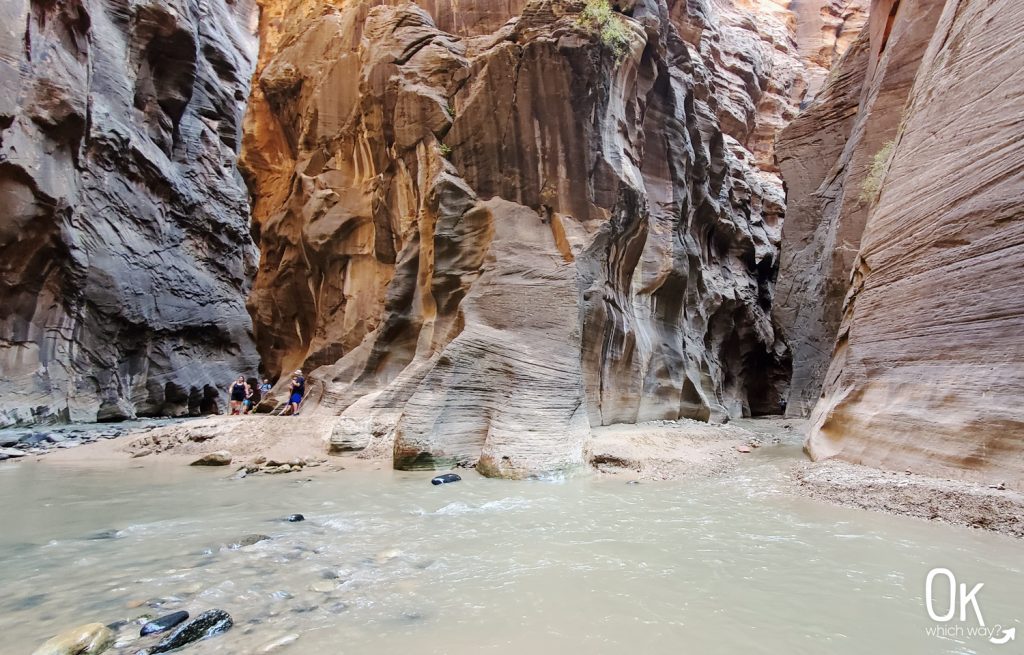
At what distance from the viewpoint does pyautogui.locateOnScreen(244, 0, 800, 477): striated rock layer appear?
327 inches

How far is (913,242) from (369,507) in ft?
22.7

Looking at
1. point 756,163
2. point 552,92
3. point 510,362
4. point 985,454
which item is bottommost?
point 985,454

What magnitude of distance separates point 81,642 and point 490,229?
29.3ft


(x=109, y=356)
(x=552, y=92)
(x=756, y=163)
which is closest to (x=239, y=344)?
(x=109, y=356)

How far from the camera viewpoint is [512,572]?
314 centimetres

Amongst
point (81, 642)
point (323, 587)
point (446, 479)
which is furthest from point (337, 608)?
point (446, 479)

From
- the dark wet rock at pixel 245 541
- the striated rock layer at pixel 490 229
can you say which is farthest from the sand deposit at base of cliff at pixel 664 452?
the dark wet rock at pixel 245 541

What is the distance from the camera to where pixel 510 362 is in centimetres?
827

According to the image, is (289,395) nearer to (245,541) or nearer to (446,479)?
(446,479)

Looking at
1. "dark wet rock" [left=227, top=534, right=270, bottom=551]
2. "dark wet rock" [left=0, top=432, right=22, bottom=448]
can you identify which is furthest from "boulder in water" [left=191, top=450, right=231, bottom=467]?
"dark wet rock" [left=0, top=432, right=22, bottom=448]

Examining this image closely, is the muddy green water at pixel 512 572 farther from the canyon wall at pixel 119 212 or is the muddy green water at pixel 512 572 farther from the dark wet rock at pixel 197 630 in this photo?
the canyon wall at pixel 119 212

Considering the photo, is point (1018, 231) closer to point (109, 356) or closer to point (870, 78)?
point (870, 78)

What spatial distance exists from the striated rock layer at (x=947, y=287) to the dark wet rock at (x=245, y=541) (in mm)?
5851

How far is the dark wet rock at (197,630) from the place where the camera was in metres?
2.21
